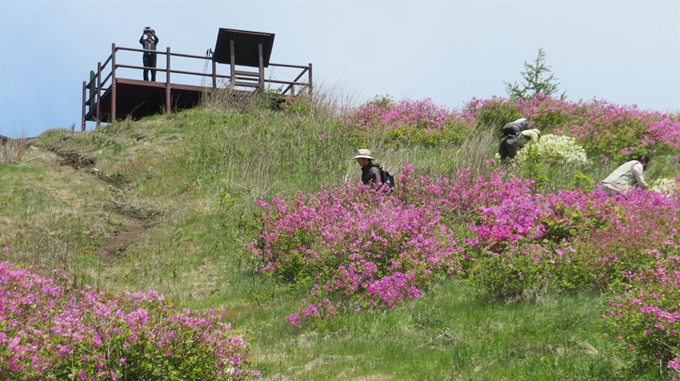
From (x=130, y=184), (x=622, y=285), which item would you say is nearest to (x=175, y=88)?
(x=130, y=184)

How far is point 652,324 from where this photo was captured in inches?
254

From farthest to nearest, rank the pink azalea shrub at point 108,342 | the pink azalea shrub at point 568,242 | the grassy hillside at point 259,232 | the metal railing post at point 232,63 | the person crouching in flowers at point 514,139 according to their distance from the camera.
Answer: the metal railing post at point 232,63
the person crouching in flowers at point 514,139
the pink azalea shrub at point 568,242
the grassy hillside at point 259,232
the pink azalea shrub at point 108,342

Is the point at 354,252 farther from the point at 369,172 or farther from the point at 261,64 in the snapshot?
the point at 261,64

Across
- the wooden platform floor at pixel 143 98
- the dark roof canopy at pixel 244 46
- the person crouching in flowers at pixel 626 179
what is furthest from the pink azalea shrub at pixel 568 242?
the dark roof canopy at pixel 244 46

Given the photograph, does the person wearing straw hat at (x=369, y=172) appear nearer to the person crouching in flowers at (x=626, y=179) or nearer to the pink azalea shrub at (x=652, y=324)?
the person crouching in flowers at (x=626, y=179)

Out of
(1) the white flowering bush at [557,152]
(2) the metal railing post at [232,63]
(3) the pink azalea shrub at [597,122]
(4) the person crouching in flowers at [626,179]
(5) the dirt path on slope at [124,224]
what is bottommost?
(5) the dirt path on slope at [124,224]

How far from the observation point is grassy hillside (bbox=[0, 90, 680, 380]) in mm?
7605

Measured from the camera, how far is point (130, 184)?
2005cm

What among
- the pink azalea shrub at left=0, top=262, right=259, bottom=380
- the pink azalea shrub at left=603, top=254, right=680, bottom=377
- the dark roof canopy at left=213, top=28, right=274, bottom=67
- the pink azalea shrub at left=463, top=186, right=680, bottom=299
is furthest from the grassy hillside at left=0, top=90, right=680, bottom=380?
the dark roof canopy at left=213, top=28, right=274, bottom=67

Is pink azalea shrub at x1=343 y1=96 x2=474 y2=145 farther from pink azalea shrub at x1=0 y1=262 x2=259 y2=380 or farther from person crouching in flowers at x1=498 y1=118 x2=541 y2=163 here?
pink azalea shrub at x1=0 y1=262 x2=259 y2=380

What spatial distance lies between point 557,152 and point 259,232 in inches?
304

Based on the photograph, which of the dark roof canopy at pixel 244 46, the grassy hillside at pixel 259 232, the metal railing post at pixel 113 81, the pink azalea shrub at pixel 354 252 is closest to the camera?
the grassy hillside at pixel 259 232

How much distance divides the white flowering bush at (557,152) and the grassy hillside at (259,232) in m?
0.27

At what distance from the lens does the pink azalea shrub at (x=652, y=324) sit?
6340mm
